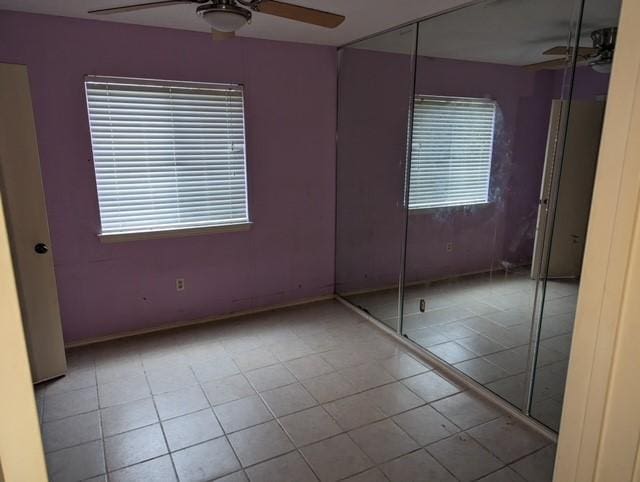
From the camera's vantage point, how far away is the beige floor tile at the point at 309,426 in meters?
2.26

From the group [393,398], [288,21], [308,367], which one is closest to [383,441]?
[393,398]

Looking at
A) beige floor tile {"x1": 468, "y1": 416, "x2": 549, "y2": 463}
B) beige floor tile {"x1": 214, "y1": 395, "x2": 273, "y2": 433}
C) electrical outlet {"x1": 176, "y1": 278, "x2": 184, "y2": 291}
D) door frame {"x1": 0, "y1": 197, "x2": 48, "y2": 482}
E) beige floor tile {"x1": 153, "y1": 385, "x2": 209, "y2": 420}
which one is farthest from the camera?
electrical outlet {"x1": 176, "y1": 278, "x2": 184, "y2": 291}

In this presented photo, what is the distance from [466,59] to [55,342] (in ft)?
11.5

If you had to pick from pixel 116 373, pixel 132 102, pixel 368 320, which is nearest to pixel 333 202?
pixel 368 320

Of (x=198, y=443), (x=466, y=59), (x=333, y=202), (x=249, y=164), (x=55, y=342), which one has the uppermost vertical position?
(x=466, y=59)

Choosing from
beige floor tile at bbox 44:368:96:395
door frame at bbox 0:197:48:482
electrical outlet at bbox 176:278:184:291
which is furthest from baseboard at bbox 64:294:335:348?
door frame at bbox 0:197:48:482

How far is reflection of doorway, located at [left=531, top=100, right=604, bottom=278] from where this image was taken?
1944mm

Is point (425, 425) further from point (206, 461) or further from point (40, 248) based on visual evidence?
point (40, 248)

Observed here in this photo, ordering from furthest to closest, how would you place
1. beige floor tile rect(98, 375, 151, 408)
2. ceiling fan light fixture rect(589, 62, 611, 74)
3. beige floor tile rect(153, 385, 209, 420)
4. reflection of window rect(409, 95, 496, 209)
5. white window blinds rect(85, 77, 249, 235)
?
white window blinds rect(85, 77, 249, 235) → reflection of window rect(409, 95, 496, 209) → beige floor tile rect(98, 375, 151, 408) → beige floor tile rect(153, 385, 209, 420) → ceiling fan light fixture rect(589, 62, 611, 74)

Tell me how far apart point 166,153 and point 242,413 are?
205 centimetres

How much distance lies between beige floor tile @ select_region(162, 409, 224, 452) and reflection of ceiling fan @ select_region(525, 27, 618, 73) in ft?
8.45

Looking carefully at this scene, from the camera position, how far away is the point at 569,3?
2.03m

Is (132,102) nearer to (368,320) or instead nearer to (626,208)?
(368,320)

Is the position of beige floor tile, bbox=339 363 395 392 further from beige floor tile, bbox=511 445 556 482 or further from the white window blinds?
the white window blinds
